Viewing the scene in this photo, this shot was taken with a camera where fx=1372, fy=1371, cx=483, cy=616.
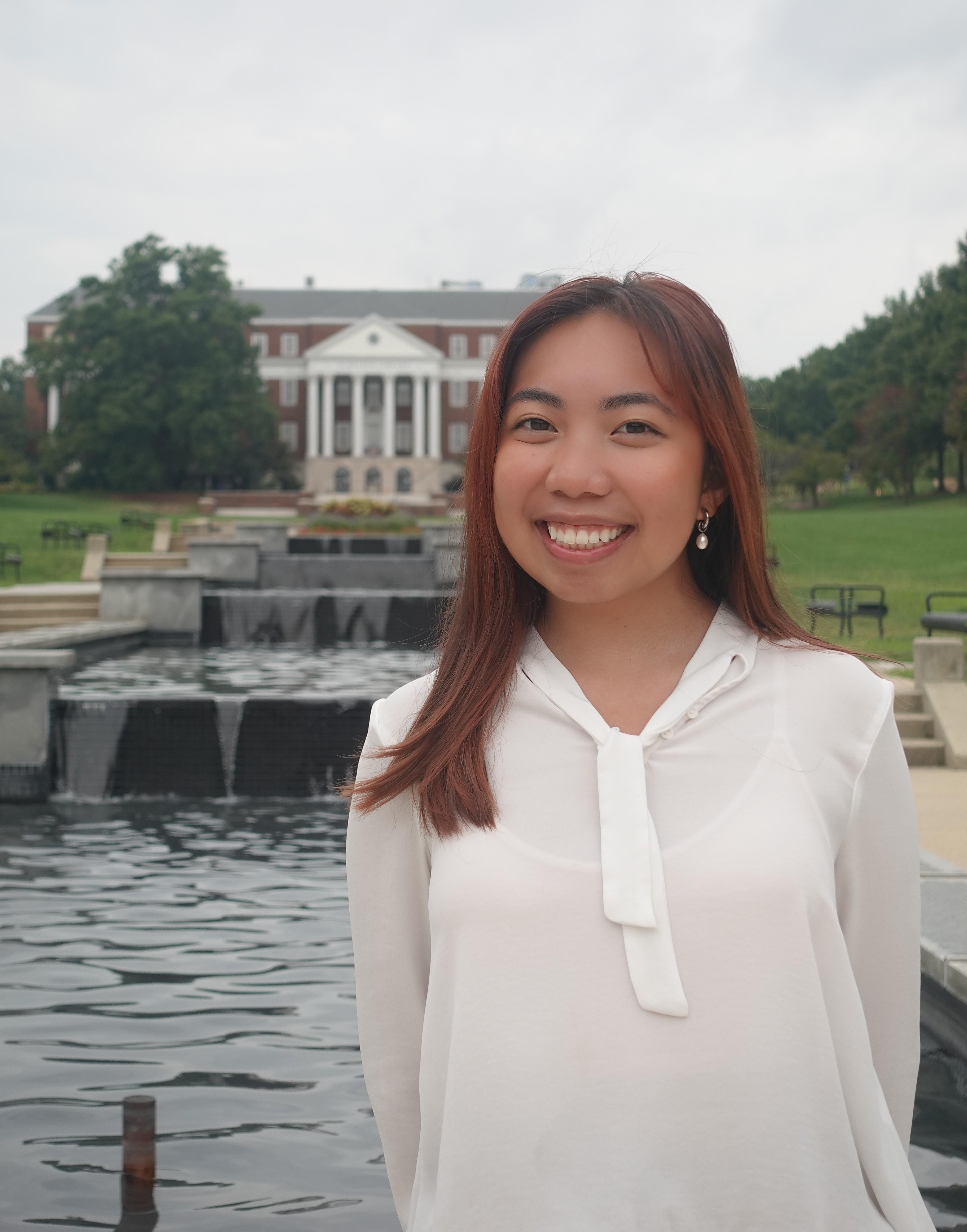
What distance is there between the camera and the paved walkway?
706 centimetres

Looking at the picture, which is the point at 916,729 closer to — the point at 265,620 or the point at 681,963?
the point at 681,963

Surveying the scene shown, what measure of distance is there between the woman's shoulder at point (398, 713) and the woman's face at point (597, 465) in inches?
10.2

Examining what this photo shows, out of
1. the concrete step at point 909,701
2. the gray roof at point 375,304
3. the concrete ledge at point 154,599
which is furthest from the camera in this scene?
the gray roof at point 375,304

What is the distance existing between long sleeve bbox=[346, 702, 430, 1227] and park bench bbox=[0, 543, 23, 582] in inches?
932

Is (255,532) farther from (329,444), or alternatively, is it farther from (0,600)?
(329,444)

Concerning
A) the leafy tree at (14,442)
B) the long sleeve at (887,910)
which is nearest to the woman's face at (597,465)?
the long sleeve at (887,910)

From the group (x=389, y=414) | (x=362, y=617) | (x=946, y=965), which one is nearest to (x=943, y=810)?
(x=946, y=965)

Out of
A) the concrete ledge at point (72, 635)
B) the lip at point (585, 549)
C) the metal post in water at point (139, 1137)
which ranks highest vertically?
the lip at point (585, 549)

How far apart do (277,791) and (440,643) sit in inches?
314

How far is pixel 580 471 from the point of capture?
68.4 inches

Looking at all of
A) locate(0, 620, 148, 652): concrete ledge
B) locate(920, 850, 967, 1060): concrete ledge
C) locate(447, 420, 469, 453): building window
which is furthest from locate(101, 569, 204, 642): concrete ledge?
locate(447, 420, 469, 453): building window

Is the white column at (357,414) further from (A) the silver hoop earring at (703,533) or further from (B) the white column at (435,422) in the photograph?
(A) the silver hoop earring at (703,533)

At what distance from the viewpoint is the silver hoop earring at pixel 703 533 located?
1895 mm

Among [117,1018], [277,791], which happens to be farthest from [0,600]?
[117,1018]
